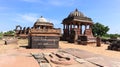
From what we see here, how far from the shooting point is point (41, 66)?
661cm

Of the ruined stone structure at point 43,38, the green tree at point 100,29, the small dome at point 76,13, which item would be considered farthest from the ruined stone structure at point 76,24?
the green tree at point 100,29

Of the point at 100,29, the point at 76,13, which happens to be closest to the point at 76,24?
the point at 76,13

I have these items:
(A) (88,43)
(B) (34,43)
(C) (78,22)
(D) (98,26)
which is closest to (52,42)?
(B) (34,43)

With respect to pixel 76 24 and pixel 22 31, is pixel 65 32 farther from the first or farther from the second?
pixel 22 31

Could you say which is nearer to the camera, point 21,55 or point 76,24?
point 21,55

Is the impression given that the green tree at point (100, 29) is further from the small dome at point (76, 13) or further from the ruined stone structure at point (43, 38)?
the ruined stone structure at point (43, 38)

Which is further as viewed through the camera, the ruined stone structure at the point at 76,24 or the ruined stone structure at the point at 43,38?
the ruined stone structure at the point at 76,24

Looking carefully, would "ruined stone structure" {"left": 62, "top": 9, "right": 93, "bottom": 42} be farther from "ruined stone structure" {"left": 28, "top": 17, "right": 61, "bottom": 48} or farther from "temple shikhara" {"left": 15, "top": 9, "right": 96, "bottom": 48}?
"ruined stone structure" {"left": 28, "top": 17, "right": 61, "bottom": 48}

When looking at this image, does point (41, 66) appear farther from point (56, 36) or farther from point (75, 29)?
point (75, 29)

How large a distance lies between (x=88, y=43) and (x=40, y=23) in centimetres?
1589

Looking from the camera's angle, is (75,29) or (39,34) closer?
(39,34)

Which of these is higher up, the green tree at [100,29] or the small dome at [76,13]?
the small dome at [76,13]

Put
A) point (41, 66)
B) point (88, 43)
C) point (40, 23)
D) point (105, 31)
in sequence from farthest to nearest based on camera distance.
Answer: point (105, 31) < point (40, 23) < point (88, 43) < point (41, 66)

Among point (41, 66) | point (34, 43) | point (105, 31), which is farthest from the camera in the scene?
point (105, 31)
